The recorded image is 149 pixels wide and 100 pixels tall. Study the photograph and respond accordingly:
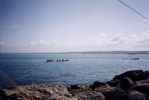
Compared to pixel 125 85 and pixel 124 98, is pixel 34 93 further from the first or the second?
pixel 125 85

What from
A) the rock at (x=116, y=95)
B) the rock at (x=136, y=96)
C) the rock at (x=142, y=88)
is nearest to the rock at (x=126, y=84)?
the rock at (x=142, y=88)

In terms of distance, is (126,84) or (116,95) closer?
(116,95)

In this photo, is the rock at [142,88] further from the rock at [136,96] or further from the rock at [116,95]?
the rock at [116,95]

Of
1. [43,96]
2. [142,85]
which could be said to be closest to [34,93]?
[43,96]

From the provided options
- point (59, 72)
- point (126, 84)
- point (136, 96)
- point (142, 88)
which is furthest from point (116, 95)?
point (59, 72)

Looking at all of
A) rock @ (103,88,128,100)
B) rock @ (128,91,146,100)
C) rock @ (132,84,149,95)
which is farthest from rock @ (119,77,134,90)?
rock @ (128,91,146,100)

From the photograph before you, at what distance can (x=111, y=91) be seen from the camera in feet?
24.4

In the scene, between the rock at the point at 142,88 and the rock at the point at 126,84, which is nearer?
the rock at the point at 142,88

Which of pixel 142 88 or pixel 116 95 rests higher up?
pixel 142 88

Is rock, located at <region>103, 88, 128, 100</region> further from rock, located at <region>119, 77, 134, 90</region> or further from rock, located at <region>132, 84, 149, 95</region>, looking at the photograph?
rock, located at <region>119, 77, 134, 90</region>

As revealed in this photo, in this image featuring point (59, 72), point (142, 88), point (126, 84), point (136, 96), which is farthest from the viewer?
point (59, 72)

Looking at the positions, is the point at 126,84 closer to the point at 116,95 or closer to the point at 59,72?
the point at 116,95

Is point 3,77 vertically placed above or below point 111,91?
above

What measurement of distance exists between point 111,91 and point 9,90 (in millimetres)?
2603
